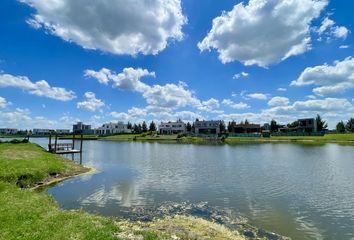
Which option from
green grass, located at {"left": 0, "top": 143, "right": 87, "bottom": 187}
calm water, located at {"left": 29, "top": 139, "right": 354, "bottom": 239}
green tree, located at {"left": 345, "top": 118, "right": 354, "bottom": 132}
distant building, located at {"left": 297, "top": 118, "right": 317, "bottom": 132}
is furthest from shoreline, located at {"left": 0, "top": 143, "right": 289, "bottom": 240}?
green tree, located at {"left": 345, "top": 118, "right": 354, "bottom": 132}

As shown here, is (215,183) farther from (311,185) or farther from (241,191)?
(311,185)

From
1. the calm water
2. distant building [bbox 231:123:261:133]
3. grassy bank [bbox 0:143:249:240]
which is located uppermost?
distant building [bbox 231:123:261:133]

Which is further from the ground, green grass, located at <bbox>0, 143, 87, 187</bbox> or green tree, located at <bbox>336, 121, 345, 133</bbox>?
green tree, located at <bbox>336, 121, 345, 133</bbox>

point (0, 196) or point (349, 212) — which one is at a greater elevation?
point (0, 196)

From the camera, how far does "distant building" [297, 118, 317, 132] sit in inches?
6683

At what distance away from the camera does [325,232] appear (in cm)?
1702

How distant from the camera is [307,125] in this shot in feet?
568

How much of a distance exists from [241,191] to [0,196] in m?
19.8

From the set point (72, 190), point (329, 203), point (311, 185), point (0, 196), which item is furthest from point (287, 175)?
point (0, 196)

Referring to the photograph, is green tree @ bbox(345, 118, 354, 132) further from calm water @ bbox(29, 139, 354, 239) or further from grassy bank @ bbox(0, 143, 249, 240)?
grassy bank @ bbox(0, 143, 249, 240)

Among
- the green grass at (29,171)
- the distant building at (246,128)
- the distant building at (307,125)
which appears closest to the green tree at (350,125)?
the distant building at (307,125)

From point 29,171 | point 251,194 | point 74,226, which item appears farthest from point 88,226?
point 29,171

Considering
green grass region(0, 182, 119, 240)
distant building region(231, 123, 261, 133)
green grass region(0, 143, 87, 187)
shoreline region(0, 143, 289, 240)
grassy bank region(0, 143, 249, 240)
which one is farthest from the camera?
distant building region(231, 123, 261, 133)

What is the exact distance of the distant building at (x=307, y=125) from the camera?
6683 inches
